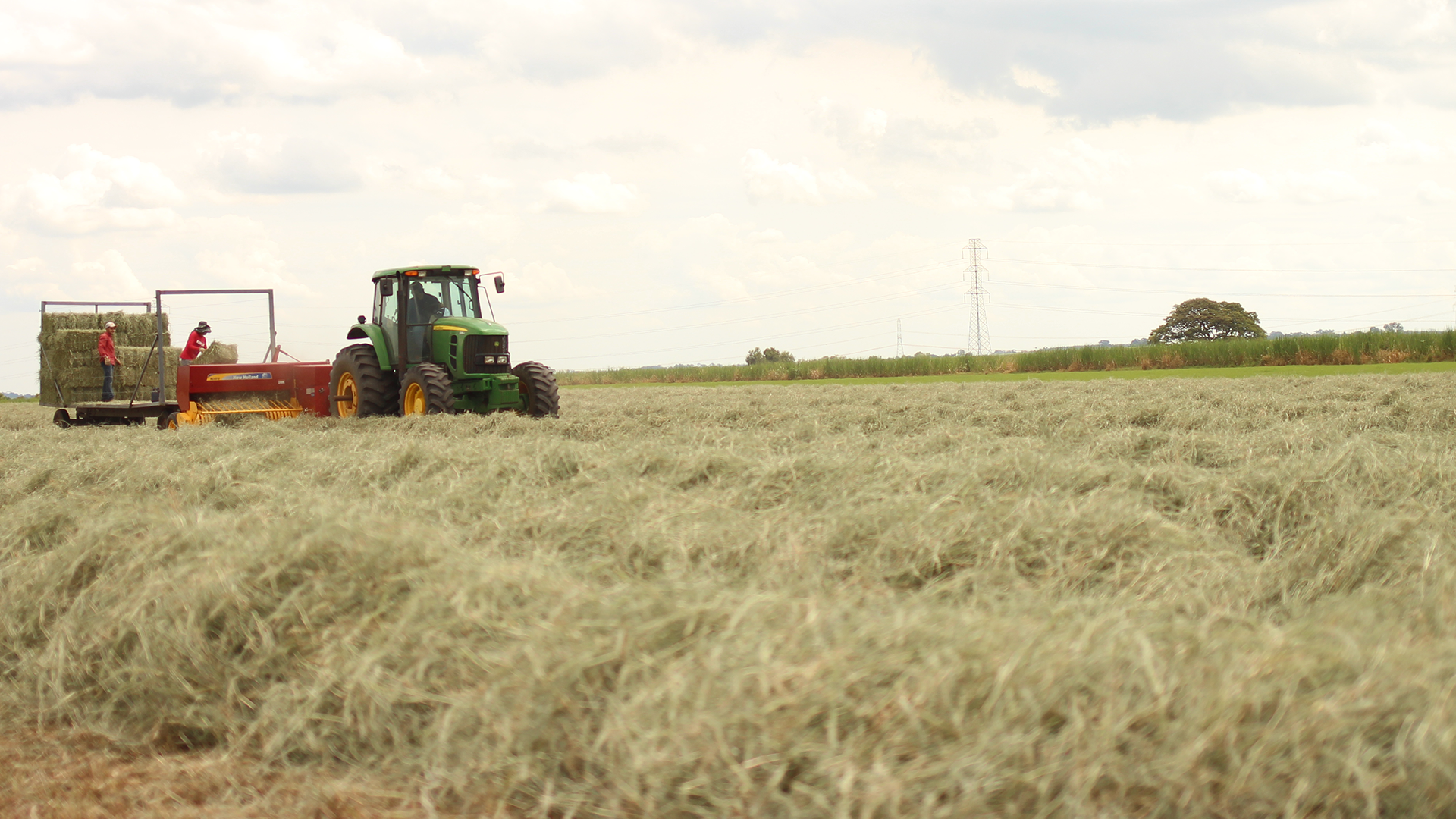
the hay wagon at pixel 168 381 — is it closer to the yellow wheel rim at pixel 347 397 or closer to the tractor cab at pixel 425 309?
the yellow wheel rim at pixel 347 397

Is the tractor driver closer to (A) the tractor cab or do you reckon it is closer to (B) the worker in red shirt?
(A) the tractor cab

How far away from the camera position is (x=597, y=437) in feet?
25.6

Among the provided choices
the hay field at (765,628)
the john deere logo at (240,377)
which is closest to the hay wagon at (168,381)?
the john deere logo at (240,377)

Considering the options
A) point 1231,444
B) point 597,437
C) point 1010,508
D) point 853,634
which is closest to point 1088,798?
point 853,634

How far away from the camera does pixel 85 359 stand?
1507 cm

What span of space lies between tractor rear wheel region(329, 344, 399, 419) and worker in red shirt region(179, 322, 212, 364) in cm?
240

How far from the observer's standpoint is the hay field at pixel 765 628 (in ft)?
5.98

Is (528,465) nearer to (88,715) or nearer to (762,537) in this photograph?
(762,537)

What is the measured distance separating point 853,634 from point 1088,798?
0.64 meters

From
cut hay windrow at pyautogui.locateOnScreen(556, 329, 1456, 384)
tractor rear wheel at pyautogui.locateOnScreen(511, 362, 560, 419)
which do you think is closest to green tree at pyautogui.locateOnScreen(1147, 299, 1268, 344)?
cut hay windrow at pyautogui.locateOnScreen(556, 329, 1456, 384)

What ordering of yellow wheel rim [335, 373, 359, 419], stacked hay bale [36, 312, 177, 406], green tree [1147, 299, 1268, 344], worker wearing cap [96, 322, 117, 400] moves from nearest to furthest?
yellow wheel rim [335, 373, 359, 419] < worker wearing cap [96, 322, 117, 400] < stacked hay bale [36, 312, 177, 406] < green tree [1147, 299, 1268, 344]

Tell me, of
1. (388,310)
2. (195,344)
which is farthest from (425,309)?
(195,344)

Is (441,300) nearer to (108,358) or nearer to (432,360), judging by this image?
(432,360)

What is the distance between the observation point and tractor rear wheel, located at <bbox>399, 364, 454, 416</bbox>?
9.16m
